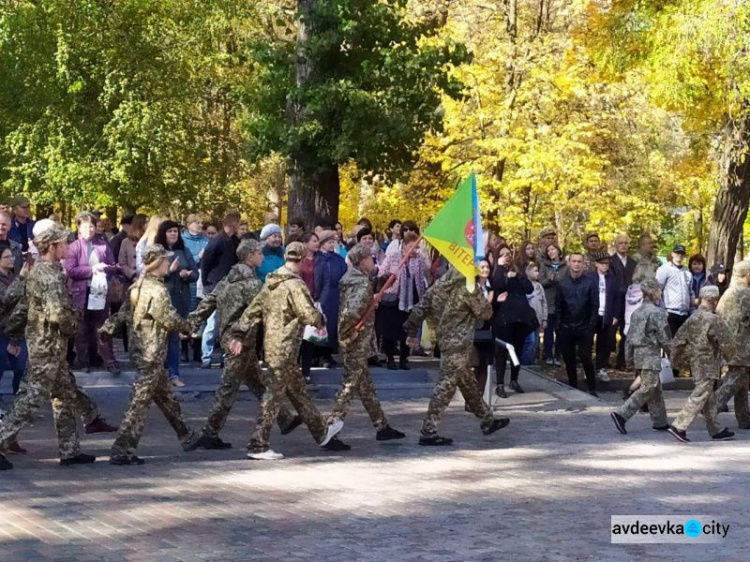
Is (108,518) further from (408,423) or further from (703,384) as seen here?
(703,384)

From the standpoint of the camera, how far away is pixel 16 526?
978 cm

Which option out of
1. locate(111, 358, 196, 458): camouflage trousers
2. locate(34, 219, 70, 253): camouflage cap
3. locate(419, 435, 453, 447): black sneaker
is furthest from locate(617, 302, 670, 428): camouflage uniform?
locate(34, 219, 70, 253): camouflage cap

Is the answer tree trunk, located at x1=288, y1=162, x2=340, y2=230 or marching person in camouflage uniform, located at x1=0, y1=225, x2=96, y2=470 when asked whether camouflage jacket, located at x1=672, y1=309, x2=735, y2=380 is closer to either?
marching person in camouflage uniform, located at x1=0, y1=225, x2=96, y2=470

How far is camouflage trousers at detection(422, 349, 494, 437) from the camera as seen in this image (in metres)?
13.9

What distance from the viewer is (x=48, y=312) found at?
12.4 metres

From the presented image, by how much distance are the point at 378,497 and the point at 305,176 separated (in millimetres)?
10558

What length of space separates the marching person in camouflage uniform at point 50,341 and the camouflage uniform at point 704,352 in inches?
239

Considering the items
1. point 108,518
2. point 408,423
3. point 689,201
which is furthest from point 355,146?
point 689,201

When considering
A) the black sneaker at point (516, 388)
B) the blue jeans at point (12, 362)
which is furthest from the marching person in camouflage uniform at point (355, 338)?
the black sneaker at point (516, 388)

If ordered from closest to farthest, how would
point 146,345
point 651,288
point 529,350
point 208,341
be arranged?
point 146,345 → point 651,288 → point 208,341 → point 529,350

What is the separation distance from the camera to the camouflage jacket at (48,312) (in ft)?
40.8

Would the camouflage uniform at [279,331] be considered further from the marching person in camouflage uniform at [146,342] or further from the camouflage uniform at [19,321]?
the camouflage uniform at [19,321]

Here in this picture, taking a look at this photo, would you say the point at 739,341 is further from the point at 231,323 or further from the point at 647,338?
the point at 231,323

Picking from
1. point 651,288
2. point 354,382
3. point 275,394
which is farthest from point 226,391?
point 651,288
